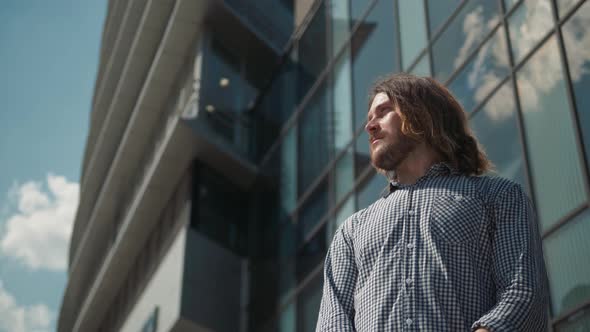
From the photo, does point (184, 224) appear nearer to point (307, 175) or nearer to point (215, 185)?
point (215, 185)

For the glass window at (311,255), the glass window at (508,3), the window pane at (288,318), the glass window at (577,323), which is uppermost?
the glass window at (508,3)

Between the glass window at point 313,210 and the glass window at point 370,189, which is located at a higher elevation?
the glass window at point 370,189

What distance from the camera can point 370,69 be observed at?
45.8ft

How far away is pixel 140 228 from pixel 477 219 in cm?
1892

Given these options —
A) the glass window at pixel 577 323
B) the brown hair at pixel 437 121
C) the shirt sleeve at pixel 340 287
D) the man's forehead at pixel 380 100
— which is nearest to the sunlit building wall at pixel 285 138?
the glass window at pixel 577 323

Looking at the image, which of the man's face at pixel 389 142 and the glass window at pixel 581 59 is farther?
the glass window at pixel 581 59

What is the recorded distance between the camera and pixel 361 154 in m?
13.6

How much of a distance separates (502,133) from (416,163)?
583 cm

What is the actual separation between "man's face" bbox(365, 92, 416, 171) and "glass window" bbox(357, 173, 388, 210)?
846 cm

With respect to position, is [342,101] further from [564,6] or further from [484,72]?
[564,6]

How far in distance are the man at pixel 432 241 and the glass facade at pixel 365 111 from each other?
14.2ft

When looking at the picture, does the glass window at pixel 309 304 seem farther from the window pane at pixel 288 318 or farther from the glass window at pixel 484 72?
the glass window at pixel 484 72

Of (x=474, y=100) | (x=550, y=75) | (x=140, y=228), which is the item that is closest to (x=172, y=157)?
(x=140, y=228)

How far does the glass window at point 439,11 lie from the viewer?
11359 mm
